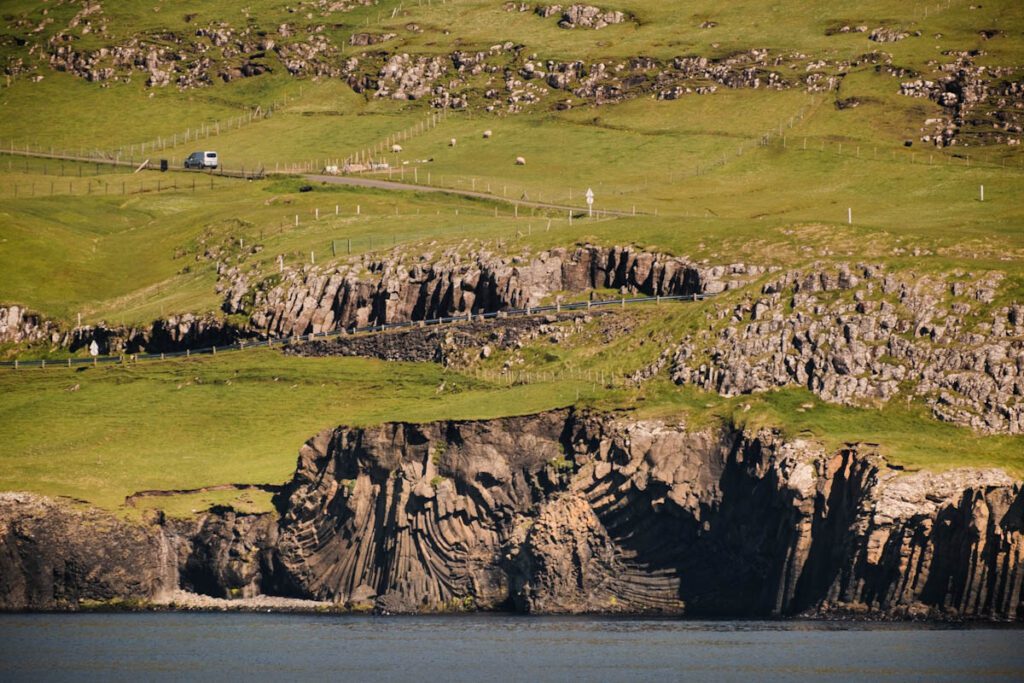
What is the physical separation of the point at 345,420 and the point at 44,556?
93.7 ft

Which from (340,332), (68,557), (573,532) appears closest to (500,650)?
(573,532)

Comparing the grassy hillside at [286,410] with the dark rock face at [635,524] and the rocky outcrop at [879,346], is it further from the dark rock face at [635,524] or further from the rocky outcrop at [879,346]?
the dark rock face at [635,524]

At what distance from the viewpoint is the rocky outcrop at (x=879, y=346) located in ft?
435

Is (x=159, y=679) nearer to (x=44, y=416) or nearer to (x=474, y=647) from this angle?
(x=474, y=647)

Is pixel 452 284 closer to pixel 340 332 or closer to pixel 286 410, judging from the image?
pixel 340 332

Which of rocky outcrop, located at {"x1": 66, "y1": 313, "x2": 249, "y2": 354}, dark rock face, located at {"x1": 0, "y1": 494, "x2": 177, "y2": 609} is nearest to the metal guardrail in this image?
rocky outcrop, located at {"x1": 66, "y1": 313, "x2": 249, "y2": 354}

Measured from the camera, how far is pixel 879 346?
13600cm

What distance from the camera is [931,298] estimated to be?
137m

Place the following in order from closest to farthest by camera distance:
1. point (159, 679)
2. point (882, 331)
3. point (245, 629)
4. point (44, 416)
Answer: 1. point (159, 679)
2. point (245, 629)
3. point (882, 331)
4. point (44, 416)

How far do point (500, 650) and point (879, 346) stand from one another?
38141 millimetres

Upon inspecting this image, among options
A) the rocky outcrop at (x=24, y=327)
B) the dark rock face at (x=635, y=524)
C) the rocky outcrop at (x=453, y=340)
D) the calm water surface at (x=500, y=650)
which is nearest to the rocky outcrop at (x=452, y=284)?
the rocky outcrop at (x=453, y=340)

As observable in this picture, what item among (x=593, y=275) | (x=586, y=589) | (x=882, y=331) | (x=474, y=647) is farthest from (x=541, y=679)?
(x=593, y=275)

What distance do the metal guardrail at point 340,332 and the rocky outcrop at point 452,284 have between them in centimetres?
121

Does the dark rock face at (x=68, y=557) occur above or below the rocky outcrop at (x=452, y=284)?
below
